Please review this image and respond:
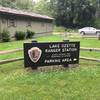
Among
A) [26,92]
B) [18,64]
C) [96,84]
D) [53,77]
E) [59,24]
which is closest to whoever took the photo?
[26,92]

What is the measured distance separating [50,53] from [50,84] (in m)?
2.17

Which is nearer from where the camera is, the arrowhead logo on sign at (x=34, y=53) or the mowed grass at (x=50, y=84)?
the mowed grass at (x=50, y=84)

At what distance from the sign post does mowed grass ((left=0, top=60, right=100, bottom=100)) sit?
1.29 ft

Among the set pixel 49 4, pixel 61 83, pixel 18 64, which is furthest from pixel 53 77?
pixel 49 4

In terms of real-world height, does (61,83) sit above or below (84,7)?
below

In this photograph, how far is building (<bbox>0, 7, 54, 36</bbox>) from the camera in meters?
26.0

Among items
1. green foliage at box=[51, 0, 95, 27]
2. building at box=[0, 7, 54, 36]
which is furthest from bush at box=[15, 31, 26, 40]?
green foliage at box=[51, 0, 95, 27]

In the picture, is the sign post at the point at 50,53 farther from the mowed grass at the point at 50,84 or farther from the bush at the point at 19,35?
the bush at the point at 19,35

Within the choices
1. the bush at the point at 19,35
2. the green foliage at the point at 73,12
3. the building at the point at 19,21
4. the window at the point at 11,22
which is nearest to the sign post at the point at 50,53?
the building at the point at 19,21

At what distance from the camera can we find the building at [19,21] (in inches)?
1025

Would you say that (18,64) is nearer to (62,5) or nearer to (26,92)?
(26,92)

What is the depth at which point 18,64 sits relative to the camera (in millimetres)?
11719

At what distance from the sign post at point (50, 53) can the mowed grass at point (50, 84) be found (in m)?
0.39

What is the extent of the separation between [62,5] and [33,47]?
48761 mm
